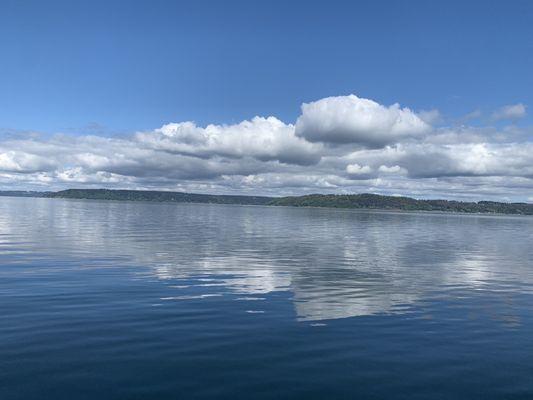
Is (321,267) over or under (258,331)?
under

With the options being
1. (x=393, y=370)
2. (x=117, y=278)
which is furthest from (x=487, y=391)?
(x=117, y=278)

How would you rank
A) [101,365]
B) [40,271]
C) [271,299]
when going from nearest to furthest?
[101,365]
[271,299]
[40,271]

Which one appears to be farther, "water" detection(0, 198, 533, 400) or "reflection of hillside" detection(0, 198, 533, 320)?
"reflection of hillside" detection(0, 198, 533, 320)

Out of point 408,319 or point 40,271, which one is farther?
point 40,271

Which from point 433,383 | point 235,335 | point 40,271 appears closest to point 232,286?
point 235,335

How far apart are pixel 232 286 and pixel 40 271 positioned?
18.1 meters

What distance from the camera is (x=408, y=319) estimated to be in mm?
26984

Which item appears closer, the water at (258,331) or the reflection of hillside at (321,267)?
the water at (258,331)

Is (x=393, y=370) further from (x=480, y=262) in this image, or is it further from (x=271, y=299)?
(x=480, y=262)

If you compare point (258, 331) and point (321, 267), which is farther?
point (321, 267)

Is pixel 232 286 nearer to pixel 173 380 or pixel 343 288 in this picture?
pixel 343 288

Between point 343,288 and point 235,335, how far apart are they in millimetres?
15542

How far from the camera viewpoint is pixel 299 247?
229 feet

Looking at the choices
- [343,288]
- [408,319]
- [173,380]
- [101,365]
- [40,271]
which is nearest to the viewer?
[173,380]
